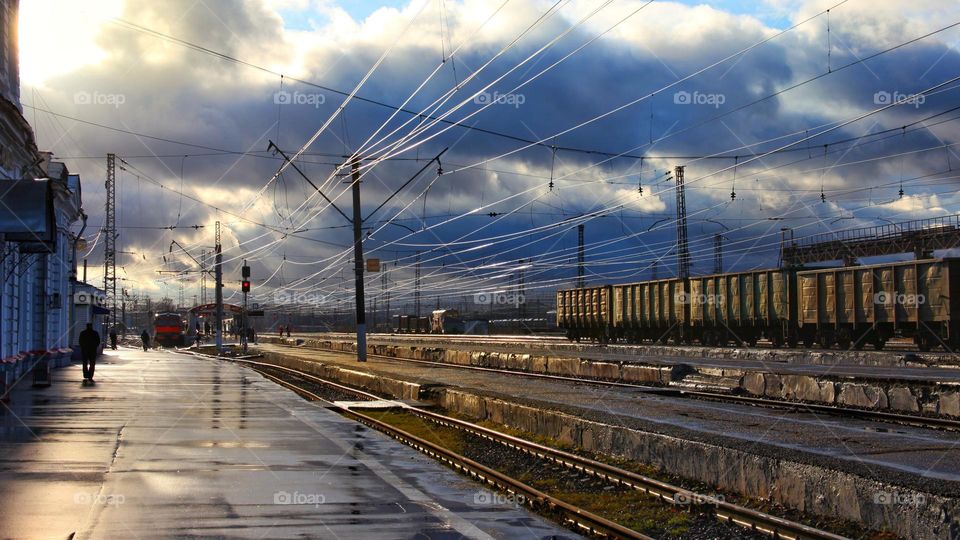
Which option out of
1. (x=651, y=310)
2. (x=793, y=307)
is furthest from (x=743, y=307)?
(x=651, y=310)

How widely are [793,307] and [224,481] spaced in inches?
1238

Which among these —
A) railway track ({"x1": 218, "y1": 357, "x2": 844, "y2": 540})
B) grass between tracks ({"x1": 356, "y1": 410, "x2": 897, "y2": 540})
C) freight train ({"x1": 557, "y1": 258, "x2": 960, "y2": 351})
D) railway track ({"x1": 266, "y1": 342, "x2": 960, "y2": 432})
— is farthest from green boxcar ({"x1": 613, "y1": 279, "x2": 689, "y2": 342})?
grass between tracks ({"x1": 356, "y1": 410, "x2": 897, "y2": 540})

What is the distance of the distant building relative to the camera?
58.7ft

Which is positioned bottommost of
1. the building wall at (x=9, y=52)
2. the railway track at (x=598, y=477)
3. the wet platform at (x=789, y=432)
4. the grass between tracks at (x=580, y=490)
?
the grass between tracks at (x=580, y=490)

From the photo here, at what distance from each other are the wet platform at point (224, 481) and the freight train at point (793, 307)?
21.8 m

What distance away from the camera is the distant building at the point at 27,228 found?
17.9 meters

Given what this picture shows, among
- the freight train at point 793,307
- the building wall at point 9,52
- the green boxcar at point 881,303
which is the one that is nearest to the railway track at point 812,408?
the green boxcar at point 881,303

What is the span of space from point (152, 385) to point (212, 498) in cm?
1742

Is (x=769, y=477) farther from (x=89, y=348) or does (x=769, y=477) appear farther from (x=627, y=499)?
(x=89, y=348)

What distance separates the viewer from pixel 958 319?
29672mm

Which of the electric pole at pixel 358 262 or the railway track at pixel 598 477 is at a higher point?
the electric pole at pixel 358 262

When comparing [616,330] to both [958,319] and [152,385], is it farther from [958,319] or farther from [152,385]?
[152,385]

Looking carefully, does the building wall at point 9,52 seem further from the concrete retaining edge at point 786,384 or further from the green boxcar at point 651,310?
the green boxcar at point 651,310

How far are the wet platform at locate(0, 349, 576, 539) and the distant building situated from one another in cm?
382
